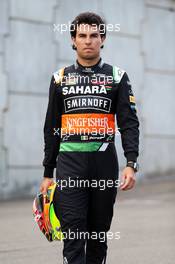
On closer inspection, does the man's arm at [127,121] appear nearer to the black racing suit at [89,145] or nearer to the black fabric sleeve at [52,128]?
the black racing suit at [89,145]

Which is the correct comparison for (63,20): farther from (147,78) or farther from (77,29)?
(77,29)

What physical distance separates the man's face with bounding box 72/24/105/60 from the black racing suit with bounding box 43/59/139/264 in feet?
0.31

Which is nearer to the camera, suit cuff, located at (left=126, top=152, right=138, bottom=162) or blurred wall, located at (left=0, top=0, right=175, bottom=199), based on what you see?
suit cuff, located at (left=126, top=152, right=138, bottom=162)

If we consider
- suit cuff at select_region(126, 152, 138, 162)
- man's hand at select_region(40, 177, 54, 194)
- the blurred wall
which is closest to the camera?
suit cuff at select_region(126, 152, 138, 162)

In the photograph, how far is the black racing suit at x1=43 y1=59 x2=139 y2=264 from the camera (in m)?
4.73

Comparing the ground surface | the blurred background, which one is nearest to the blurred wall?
the blurred background

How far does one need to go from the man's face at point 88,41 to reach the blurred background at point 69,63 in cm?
541

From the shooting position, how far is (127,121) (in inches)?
193

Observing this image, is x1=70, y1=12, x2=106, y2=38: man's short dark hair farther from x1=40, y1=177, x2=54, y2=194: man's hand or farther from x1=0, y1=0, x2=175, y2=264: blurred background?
x1=0, y1=0, x2=175, y2=264: blurred background

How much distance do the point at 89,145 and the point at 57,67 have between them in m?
9.94

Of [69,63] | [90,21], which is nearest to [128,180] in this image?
[90,21]

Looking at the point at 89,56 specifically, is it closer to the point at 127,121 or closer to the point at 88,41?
the point at 88,41

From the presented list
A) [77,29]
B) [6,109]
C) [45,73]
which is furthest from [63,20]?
[77,29]

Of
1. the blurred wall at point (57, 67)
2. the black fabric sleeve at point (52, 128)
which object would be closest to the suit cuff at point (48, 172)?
the black fabric sleeve at point (52, 128)
